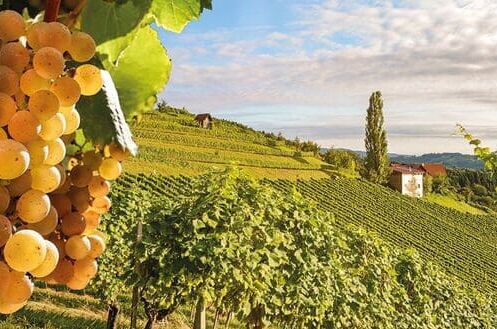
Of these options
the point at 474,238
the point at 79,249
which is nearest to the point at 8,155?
the point at 79,249

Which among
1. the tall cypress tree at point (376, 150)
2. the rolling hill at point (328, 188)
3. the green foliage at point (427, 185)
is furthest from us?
the green foliage at point (427, 185)

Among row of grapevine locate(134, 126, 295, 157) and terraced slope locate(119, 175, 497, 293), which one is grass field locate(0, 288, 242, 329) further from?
row of grapevine locate(134, 126, 295, 157)

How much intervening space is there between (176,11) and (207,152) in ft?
194

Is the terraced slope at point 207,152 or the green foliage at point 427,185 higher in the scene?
the terraced slope at point 207,152

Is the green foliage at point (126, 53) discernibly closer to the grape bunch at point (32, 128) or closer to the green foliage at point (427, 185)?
the grape bunch at point (32, 128)

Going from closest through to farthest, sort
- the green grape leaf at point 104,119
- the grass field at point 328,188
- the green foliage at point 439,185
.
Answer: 1. the green grape leaf at point 104,119
2. the grass field at point 328,188
3. the green foliage at point 439,185

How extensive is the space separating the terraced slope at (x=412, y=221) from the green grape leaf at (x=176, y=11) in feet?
118

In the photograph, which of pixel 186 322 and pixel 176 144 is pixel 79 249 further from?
pixel 176 144

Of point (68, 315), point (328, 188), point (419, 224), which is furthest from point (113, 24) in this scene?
point (328, 188)

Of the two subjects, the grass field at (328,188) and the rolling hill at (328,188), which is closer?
the grass field at (328,188)

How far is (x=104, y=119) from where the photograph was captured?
0.65 metres

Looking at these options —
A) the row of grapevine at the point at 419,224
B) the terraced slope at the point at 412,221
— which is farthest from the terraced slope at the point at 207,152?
the row of grapevine at the point at 419,224

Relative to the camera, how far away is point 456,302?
14039 mm

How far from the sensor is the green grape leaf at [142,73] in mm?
832
